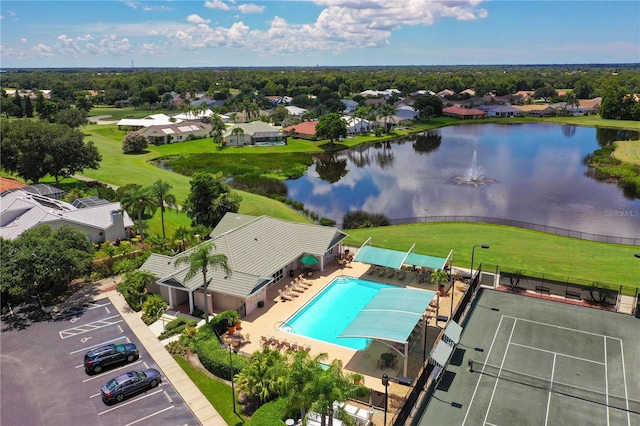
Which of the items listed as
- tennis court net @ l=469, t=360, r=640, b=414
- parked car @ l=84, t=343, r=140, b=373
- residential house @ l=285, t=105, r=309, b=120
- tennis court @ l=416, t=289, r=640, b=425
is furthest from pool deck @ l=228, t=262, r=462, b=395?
residential house @ l=285, t=105, r=309, b=120

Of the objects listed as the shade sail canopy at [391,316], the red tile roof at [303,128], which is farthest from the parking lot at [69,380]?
the red tile roof at [303,128]

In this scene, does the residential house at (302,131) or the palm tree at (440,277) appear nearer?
the palm tree at (440,277)

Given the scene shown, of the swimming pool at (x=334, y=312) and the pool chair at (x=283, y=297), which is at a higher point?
the pool chair at (x=283, y=297)

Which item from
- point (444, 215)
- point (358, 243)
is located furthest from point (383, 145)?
point (358, 243)

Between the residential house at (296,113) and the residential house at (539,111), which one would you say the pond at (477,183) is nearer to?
the residential house at (296,113)

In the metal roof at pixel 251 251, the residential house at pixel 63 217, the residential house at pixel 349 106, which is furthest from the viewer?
the residential house at pixel 349 106

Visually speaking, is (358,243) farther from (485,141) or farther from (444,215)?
(485,141)

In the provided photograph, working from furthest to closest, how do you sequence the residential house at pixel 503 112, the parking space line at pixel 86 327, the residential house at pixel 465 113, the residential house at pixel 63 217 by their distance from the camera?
the residential house at pixel 503 112 → the residential house at pixel 465 113 → the residential house at pixel 63 217 → the parking space line at pixel 86 327
